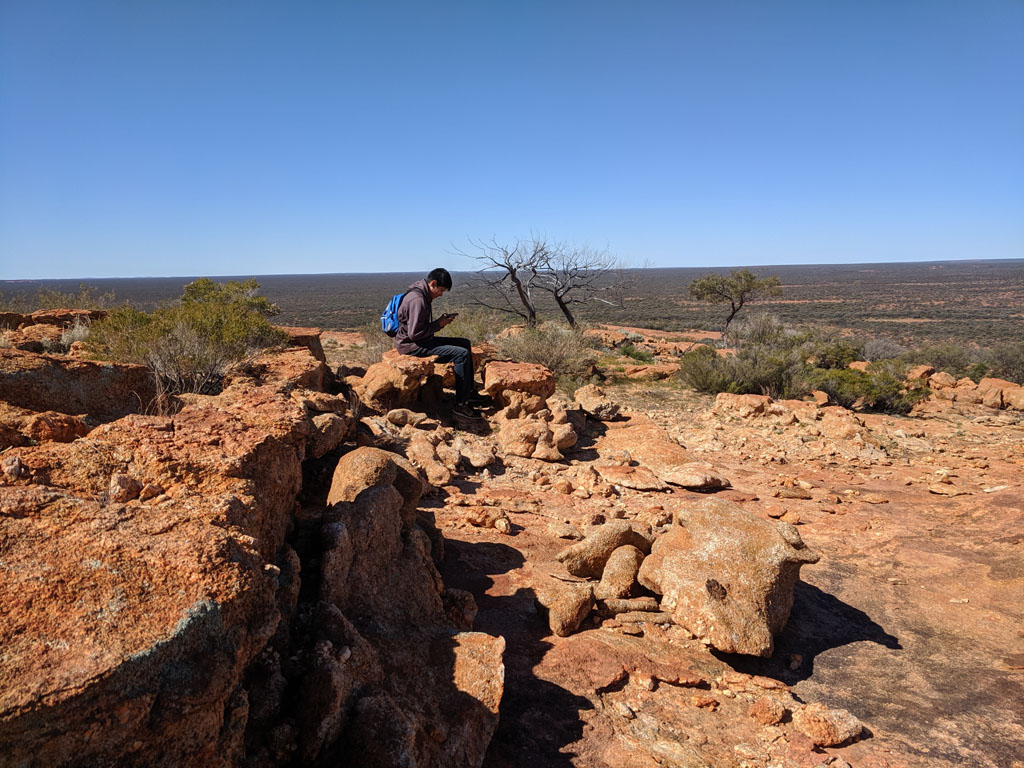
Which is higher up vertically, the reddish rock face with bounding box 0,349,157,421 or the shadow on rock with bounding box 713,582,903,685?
the reddish rock face with bounding box 0,349,157,421

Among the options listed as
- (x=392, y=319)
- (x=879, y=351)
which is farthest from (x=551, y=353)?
(x=879, y=351)

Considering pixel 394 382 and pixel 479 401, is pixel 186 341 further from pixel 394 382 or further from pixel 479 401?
pixel 479 401

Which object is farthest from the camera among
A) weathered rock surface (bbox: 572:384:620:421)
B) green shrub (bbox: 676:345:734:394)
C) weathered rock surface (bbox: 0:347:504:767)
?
green shrub (bbox: 676:345:734:394)

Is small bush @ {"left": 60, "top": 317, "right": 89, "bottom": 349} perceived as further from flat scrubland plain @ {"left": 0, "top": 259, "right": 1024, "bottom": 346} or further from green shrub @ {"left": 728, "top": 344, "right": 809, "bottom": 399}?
flat scrubland plain @ {"left": 0, "top": 259, "right": 1024, "bottom": 346}

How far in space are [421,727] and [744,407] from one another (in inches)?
312

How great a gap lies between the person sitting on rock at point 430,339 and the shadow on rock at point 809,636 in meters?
4.54

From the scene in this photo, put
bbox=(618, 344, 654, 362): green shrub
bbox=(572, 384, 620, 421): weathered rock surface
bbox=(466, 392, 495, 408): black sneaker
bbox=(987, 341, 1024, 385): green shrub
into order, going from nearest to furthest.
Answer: bbox=(466, 392, 495, 408): black sneaker, bbox=(572, 384, 620, 421): weathered rock surface, bbox=(618, 344, 654, 362): green shrub, bbox=(987, 341, 1024, 385): green shrub

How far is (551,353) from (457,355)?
374cm

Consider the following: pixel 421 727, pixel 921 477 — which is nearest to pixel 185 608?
pixel 421 727

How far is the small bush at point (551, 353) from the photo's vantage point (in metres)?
10.9

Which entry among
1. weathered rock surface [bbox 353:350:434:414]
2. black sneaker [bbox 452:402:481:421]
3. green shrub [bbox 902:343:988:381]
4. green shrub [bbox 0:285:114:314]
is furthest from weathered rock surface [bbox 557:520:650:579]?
green shrub [bbox 902:343:988:381]

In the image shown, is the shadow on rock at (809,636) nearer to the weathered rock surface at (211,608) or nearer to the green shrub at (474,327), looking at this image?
the weathered rock surface at (211,608)

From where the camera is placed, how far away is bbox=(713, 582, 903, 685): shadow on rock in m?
3.33

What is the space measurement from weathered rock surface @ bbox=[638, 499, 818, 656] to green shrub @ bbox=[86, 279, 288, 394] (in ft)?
13.9
